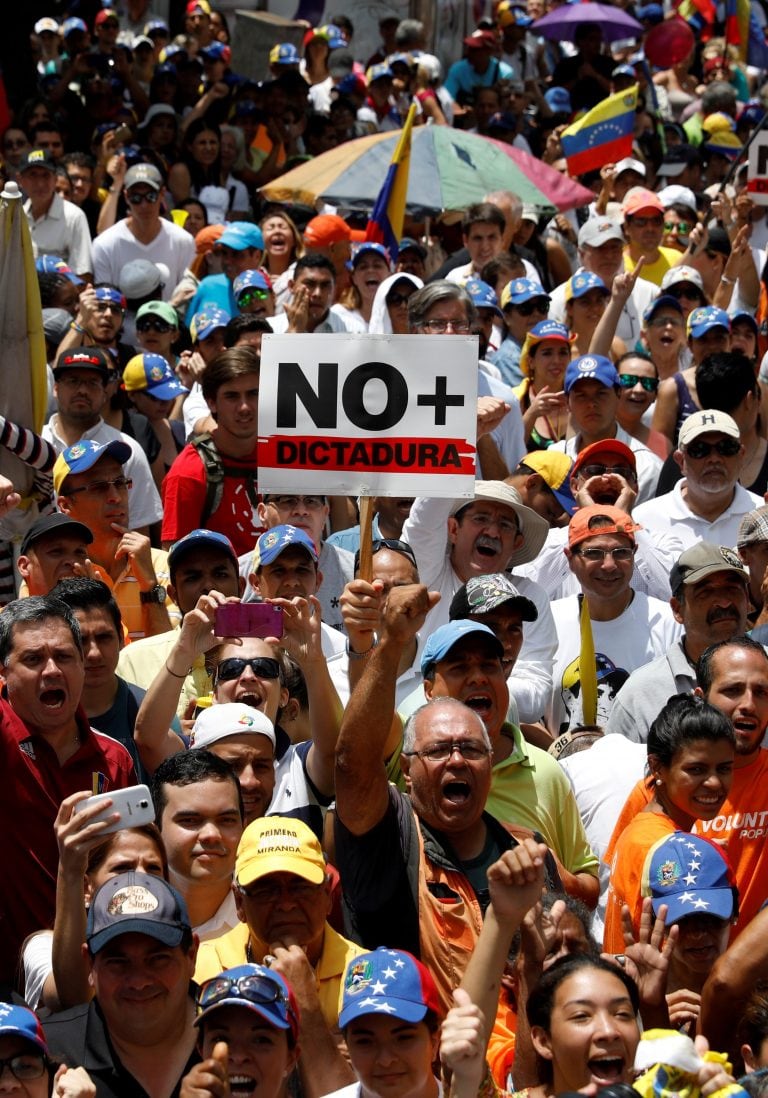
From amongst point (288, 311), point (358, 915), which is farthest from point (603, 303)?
point (358, 915)

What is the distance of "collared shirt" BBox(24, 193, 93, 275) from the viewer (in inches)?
463

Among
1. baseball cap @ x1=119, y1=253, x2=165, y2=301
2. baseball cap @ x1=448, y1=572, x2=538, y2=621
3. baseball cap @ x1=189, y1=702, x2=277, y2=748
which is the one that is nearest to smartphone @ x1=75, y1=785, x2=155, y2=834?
baseball cap @ x1=189, y1=702, x2=277, y2=748

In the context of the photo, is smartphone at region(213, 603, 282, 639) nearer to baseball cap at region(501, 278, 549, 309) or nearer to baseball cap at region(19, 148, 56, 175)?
baseball cap at region(501, 278, 549, 309)

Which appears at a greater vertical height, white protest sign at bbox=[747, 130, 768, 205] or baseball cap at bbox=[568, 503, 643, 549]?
white protest sign at bbox=[747, 130, 768, 205]

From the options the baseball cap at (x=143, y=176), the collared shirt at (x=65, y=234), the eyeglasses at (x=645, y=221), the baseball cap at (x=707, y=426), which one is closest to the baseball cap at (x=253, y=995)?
the baseball cap at (x=707, y=426)

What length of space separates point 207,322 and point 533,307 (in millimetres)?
1869

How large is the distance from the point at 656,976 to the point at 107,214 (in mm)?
8620

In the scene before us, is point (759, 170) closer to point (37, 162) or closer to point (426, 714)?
point (37, 162)

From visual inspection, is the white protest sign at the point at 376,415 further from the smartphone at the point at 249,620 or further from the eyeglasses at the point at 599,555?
the eyeglasses at the point at 599,555

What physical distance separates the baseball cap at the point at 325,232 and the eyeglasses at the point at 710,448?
381cm

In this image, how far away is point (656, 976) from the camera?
4969 millimetres

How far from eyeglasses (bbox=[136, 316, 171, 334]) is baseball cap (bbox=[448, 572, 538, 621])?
167 inches

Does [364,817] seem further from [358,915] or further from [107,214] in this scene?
[107,214]

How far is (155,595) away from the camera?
7.46 meters
